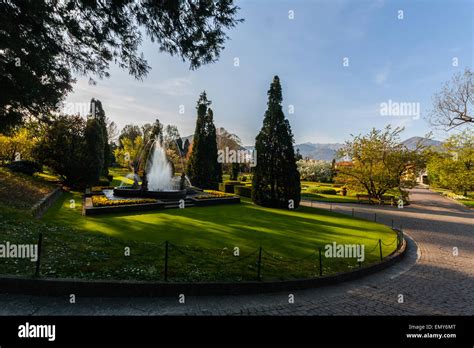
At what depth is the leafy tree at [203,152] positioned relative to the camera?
34.7m

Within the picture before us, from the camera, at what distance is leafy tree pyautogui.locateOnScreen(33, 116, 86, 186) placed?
953 inches

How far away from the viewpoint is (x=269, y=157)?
22.3m

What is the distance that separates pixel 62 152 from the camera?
2430 cm

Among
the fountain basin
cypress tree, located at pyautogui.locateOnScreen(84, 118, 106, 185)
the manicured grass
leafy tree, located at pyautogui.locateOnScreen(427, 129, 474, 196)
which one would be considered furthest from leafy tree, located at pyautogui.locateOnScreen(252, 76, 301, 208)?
leafy tree, located at pyautogui.locateOnScreen(427, 129, 474, 196)

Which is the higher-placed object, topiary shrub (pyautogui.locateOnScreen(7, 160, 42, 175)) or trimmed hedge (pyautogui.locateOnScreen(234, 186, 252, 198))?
topiary shrub (pyautogui.locateOnScreen(7, 160, 42, 175))

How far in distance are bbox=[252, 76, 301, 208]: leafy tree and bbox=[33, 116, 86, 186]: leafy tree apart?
58.0 feet

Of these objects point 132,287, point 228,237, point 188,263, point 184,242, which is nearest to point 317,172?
point 228,237

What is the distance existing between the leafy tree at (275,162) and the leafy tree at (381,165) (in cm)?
1220

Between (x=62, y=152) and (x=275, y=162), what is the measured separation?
20678 mm

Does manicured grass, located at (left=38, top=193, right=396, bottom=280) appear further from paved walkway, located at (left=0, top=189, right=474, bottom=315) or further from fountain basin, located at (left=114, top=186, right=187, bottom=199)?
fountain basin, located at (left=114, top=186, right=187, bottom=199)

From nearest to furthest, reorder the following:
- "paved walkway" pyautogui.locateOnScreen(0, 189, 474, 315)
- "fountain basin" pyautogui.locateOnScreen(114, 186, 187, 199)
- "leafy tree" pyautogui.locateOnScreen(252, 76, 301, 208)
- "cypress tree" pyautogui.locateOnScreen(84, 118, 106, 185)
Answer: "paved walkway" pyautogui.locateOnScreen(0, 189, 474, 315)
"fountain basin" pyautogui.locateOnScreen(114, 186, 187, 199)
"leafy tree" pyautogui.locateOnScreen(252, 76, 301, 208)
"cypress tree" pyautogui.locateOnScreen(84, 118, 106, 185)

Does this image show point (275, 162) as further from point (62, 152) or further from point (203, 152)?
point (62, 152)

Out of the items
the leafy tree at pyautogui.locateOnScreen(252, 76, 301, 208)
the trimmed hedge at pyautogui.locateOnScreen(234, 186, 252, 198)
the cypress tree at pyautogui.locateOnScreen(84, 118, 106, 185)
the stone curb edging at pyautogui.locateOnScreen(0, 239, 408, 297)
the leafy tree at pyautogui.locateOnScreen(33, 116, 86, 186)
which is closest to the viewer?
the stone curb edging at pyautogui.locateOnScreen(0, 239, 408, 297)
